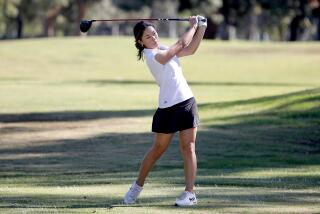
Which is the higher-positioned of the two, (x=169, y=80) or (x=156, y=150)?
(x=169, y=80)

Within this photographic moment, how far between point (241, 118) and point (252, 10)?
65.0m

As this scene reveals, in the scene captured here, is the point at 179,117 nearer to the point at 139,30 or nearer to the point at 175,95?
the point at 175,95

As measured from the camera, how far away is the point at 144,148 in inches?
808

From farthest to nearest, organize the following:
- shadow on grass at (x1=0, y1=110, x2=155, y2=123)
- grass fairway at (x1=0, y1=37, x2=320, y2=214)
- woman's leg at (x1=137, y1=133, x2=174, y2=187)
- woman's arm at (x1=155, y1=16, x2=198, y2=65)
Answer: shadow on grass at (x1=0, y1=110, x2=155, y2=123)
grass fairway at (x1=0, y1=37, x2=320, y2=214)
woman's leg at (x1=137, y1=133, x2=174, y2=187)
woman's arm at (x1=155, y1=16, x2=198, y2=65)

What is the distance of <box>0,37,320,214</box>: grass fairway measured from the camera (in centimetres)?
1145

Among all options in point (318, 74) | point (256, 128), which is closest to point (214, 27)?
point (318, 74)

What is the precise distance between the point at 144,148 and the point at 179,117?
32.3 feet

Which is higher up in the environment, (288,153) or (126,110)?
(288,153)

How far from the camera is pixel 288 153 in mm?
19906

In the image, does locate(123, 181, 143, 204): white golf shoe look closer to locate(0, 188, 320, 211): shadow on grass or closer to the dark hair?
locate(0, 188, 320, 211): shadow on grass

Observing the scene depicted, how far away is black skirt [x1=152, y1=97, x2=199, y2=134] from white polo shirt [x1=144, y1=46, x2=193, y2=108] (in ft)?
0.18

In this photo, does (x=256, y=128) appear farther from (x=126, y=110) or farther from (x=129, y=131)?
(x=126, y=110)

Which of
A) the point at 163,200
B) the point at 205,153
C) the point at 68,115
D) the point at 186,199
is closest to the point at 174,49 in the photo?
the point at 186,199

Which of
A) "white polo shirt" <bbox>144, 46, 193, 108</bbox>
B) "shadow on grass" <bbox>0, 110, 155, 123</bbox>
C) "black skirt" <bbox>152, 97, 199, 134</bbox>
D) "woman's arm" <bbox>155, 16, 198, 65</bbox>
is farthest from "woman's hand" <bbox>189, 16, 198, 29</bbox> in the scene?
"shadow on grass" <bbox>0, 110, 155, 123</bbox>
